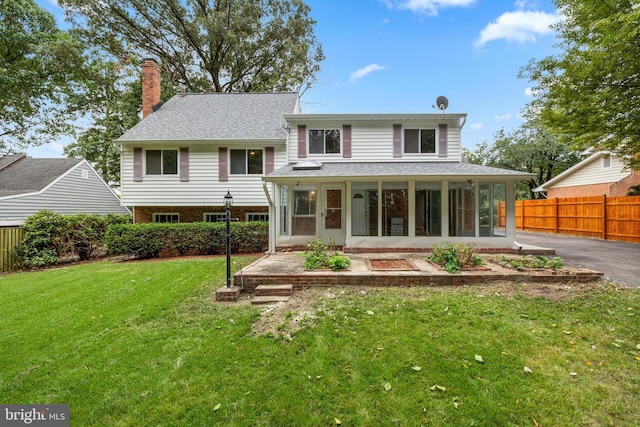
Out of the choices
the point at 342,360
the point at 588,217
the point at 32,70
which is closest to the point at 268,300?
the point at 342,360

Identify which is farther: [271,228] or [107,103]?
[107,103]

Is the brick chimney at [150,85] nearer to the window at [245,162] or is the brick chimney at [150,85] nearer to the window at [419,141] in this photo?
the window at [245,162]

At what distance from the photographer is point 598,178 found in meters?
15.7

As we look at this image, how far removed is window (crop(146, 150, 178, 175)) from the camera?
11.5 meters

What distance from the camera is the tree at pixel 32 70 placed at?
14438mm

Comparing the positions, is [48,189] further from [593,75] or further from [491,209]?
[593,75]

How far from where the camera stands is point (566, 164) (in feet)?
77.4

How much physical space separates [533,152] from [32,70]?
116ft

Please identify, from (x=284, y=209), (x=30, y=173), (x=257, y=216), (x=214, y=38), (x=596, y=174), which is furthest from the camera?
(x=214, y=38)

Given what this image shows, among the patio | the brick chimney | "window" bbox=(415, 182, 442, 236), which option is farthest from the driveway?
the brick chimney

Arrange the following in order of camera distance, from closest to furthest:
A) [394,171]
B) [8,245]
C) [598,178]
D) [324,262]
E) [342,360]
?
[342,360] → [324,262] → [394,171] → [8,245] → [598,178]

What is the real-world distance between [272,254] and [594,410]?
24.4 feet

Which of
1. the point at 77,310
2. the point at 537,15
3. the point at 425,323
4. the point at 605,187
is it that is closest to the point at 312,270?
the point at 425,323

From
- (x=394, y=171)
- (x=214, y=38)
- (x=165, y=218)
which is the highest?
(x=214, y=38)
